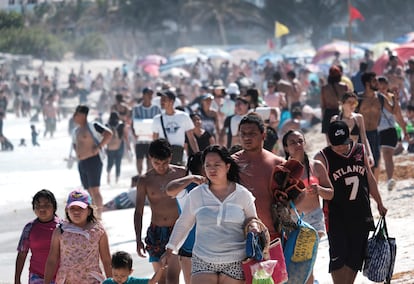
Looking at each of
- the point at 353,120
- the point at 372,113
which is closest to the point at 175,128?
the point at 372,113

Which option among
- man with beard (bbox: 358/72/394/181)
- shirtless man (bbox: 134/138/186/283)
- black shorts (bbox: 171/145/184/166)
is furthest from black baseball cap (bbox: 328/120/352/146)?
man with beard (bbox: 358/72/394/181)

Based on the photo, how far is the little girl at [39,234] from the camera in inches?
309

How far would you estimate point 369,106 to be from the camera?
13055 millimetres

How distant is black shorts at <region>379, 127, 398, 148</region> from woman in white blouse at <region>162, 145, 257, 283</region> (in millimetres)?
7473

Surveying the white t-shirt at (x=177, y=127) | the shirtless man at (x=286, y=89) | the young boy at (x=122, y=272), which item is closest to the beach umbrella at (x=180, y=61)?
the shirtless man at (x=286, y=89)

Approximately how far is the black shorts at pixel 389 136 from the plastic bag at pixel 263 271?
7598 millimetres

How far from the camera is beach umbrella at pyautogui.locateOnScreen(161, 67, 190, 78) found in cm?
4758

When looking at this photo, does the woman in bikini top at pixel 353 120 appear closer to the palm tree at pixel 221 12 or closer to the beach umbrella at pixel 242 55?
the beach umbrella at pixel 242 55

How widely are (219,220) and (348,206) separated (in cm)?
188

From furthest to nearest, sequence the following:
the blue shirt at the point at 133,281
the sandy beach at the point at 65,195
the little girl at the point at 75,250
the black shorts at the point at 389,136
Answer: the black shorts at the point at 389,136 < the sandy beach at the point at 65,195 < the little girl at the point at 75,250 < the blue shirt at the point at 133,281

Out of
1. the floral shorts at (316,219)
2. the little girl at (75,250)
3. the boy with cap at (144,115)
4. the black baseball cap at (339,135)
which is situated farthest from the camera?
the boy with cap at (144,115)

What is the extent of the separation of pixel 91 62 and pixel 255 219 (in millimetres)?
65387

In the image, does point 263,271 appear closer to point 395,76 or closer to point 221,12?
point 395,76

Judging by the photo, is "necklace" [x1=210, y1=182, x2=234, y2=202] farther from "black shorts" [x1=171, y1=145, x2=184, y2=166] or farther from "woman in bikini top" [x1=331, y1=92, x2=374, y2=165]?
"black shorts" [x1=171, y1=145, x2=184, y2=166]
